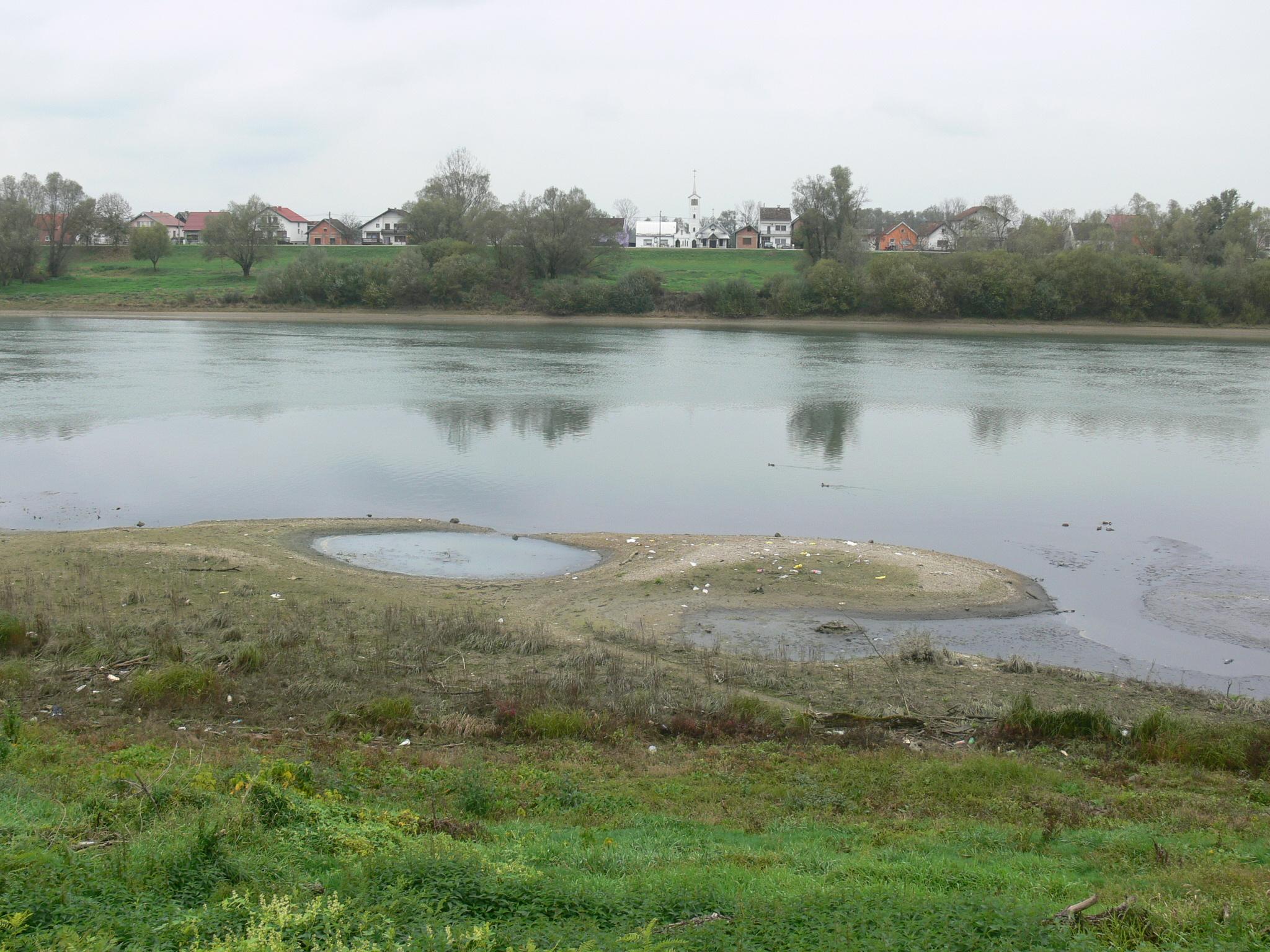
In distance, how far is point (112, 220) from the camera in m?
106

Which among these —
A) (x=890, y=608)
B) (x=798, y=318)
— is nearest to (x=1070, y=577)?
(x=890, y=608)

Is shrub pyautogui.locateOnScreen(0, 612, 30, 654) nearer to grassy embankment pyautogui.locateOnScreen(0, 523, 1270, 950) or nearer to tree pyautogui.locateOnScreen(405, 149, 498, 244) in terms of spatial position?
grassy embankment pyautogui.locateOnScreen(0, 523, 1270, 950)

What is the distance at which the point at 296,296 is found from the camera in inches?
3469

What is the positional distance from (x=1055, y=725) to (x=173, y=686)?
10.1 meters

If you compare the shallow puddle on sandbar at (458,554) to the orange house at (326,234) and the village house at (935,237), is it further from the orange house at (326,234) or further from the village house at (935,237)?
the orange house at (326,234)

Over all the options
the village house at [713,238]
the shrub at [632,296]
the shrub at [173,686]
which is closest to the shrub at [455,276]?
the shrub at [632,296]

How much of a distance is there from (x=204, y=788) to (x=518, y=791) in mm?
2698

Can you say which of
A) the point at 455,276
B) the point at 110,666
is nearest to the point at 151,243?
the point at 455,276

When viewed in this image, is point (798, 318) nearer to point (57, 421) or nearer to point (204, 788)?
point (57, 421)

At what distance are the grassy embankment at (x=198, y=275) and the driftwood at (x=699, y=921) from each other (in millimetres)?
88536

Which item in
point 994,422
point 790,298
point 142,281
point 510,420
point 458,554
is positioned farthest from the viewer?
point 142,281

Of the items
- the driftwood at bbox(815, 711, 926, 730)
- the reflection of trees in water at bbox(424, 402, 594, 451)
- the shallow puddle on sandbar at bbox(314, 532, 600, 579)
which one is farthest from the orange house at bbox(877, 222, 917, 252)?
the driftwood at bbox(815, 711, 926, 730)

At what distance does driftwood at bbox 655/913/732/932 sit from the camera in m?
5.90

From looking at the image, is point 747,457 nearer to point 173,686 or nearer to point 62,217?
point 173,686
